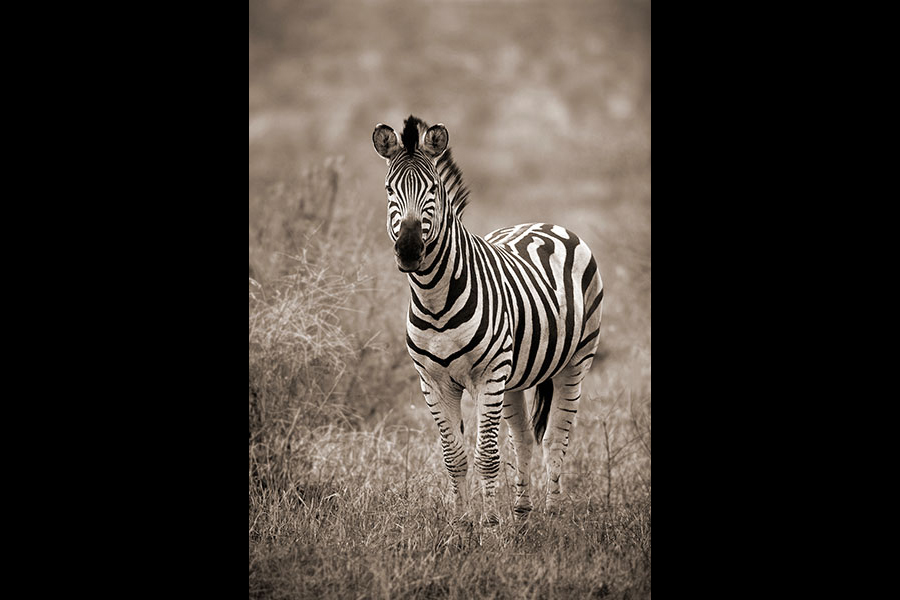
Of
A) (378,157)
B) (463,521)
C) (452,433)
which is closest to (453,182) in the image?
(452,433)

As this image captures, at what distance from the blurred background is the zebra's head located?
4.5 inches

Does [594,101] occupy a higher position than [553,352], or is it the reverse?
[594,101]

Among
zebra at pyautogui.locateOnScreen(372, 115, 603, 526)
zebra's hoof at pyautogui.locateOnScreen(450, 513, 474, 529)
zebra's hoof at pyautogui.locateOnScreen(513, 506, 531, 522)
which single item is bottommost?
zebra's hoof at pyautogui.locateOnScreen(513, 506, 531, 522)

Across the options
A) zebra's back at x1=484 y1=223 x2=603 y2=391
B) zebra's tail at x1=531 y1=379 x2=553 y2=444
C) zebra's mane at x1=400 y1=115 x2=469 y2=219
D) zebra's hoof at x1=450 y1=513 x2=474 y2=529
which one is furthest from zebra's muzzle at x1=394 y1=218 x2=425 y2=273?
zebra's tail at x1=531 y1=379 x2=553 y2=444

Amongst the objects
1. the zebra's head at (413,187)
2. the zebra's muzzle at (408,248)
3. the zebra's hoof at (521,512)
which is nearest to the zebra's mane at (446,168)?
the zebra's head at (413,187)

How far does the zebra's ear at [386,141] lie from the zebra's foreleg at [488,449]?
1221mm

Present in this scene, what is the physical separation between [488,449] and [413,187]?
1.35 metres

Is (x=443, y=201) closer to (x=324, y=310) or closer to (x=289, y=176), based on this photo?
(x=324, y=310)

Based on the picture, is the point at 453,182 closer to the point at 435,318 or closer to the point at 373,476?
the point at 435,318

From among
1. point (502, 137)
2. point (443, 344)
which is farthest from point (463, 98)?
point (443, 344)

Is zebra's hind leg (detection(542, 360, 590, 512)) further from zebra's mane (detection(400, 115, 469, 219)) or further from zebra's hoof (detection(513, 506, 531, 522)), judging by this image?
zebra's mane (detection(400, 115, 469, 219))

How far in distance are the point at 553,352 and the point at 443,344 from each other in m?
0.73

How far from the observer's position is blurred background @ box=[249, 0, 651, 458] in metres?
4.40

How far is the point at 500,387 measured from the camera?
3.86 m
